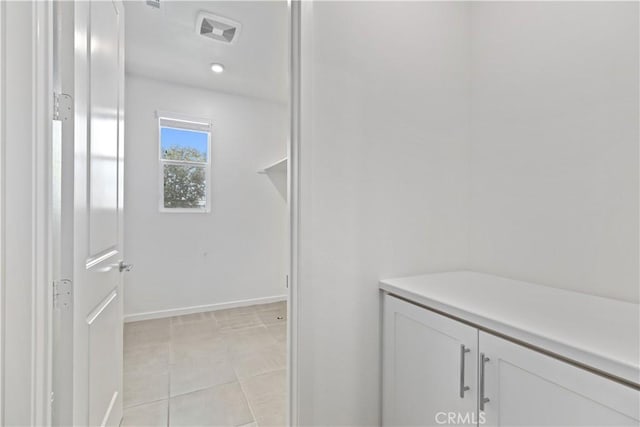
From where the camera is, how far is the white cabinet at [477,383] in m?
0.69

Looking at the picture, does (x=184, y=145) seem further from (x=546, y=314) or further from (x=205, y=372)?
(x=546, y=314)

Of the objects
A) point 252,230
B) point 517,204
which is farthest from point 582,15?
point 252,230

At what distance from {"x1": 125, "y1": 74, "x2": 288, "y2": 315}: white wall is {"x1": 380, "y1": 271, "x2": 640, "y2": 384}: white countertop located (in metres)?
2.72

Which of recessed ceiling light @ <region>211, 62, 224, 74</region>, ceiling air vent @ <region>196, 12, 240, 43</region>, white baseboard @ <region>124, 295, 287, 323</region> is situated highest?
recessed ceiling light @ <region>211, 62, 224, 74</region>

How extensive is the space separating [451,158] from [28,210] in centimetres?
178

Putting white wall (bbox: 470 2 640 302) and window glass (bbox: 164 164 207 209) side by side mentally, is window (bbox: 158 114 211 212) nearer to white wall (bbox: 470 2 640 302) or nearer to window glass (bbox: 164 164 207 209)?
window glass (bbox: 164 164 207 209)

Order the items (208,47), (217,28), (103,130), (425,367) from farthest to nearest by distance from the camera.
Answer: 1. (208,47)
2. (217,28)
3. (103,130)
4. (425,367)

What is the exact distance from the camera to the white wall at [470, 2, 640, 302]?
110 cm

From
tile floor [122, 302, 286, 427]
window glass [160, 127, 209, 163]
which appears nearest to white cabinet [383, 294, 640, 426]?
tile floor [122, 302, 286, 427]

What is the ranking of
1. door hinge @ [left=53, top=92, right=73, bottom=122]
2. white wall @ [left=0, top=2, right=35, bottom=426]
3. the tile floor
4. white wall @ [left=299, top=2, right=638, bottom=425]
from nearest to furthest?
white wall @ [left=0, top=2, right=35, bottom=426] < door hinge @ [left=53, top=92, right=73, bottom=122] < white wall @ [left=299, top=2, right=638, bottom=425] < the tile floor

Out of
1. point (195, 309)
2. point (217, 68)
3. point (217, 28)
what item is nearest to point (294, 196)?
point (217, 28)

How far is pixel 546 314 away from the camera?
0.94m

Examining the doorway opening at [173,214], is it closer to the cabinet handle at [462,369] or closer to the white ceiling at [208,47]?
the white ceiling at [208,47]

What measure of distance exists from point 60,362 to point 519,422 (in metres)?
1.45
